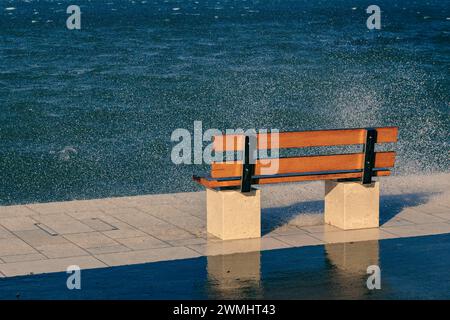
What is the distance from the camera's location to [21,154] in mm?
27547

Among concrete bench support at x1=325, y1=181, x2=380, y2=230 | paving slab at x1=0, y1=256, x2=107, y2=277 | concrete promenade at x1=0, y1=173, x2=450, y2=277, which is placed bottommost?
concrete promenade at x1=0, y1=173, x2=450, y2=277

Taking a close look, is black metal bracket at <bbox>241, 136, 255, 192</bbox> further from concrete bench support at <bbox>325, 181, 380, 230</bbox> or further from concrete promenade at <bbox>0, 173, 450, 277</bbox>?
concrete bench support at <bbox>325, 181, 380, 230</bbox>

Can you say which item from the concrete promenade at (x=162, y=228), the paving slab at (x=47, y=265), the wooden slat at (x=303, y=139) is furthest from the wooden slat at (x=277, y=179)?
the paving slab at (x=47, y=265)

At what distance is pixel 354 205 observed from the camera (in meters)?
10.4

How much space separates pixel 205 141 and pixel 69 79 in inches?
709

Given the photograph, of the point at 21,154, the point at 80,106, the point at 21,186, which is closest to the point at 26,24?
the point at 80,106

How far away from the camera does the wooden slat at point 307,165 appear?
32.6ft

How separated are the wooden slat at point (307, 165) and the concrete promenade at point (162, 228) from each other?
2.09 ft

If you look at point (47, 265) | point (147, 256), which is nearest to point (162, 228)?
point (147, 256)

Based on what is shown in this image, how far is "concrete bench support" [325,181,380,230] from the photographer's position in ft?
34.1

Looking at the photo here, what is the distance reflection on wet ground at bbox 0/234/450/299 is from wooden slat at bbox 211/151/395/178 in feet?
2.92

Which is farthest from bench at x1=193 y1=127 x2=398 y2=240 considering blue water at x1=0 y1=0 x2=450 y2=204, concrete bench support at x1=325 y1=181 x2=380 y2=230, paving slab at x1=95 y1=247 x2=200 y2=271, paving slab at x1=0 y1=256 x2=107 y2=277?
blue water at x1=0 y1=0 x2=450 y2=204

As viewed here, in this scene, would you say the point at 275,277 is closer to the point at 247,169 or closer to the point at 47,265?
the point at 247,169

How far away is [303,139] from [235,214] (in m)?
0.99
